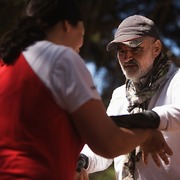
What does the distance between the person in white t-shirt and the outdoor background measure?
484cm

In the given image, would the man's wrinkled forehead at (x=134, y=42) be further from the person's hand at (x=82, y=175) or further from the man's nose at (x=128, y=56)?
the person's hand at (x=82, y=175)

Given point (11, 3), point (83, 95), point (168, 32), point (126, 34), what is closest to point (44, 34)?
point (83, 95)

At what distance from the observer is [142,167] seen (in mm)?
2850

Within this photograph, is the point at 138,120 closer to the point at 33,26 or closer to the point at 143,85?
the point at 33,26

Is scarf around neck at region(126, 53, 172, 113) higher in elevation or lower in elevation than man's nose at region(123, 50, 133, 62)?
lower

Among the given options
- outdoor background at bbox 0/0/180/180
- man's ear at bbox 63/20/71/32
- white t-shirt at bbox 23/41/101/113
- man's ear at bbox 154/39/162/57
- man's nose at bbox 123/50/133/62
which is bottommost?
outdoor background at bbox 0/0/180/180

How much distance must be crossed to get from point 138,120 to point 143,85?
2.47 ft

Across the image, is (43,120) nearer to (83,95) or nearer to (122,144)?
(83,95)

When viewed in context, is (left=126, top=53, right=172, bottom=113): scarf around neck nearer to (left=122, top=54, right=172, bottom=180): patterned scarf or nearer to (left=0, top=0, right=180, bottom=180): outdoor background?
(left=122, top=54, right=172, bottom=180): patterned scarf

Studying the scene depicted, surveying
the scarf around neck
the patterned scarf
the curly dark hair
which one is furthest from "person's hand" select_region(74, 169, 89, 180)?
the curly dark hair

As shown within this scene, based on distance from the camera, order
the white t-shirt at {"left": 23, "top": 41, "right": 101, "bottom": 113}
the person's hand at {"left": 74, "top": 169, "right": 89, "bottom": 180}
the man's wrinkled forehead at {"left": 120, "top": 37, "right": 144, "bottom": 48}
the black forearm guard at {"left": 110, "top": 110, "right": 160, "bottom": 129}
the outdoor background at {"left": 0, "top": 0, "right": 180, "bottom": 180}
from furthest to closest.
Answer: the outdoor background at {"left": 0, "top": 0, "right": 180, "bottom": 180}
the man's wrinkled forehead at {"left": 120, "top": 37, "right": 144, "bottom": 48}
the person's hand at {"left": 74, "top": 169, "right": 89, "bottom": 180}
the black forearm guard at {"left": 110, "top": 110, "right": 160, "bottom": 129}
the white t-shirt at {"left": 23, "top": 41, "right": 101, "bottom": 113}

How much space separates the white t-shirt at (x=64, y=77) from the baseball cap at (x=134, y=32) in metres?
1.10

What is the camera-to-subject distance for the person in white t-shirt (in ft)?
9.19

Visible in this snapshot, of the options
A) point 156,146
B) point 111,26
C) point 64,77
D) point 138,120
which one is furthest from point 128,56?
point 111,26
